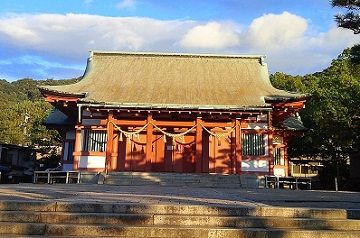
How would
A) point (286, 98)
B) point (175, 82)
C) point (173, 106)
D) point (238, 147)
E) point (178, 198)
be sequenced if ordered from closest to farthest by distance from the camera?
1. point (178, 198)
2. point (173, 106)
3. point (238, 147)
4. point (286, 98)
5. point (175, 82)

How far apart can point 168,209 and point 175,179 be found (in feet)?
39.2

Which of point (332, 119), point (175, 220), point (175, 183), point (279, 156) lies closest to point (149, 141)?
point (175, 183)

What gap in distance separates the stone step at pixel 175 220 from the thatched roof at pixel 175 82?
13.3m

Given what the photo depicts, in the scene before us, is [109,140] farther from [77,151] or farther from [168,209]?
[168,209]

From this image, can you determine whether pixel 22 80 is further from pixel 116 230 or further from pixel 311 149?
pixel 116 230

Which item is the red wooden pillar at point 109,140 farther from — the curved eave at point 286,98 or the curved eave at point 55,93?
the curved eave at point 286,98

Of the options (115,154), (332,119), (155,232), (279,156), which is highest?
(332,119)

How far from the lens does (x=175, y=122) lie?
2083cm

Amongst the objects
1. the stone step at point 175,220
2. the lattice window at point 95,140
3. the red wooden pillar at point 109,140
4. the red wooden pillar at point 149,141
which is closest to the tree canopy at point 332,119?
the red wooden pillar at point 149,141

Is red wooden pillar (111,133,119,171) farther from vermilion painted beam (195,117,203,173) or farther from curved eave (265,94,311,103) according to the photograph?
curved eave (265,94,311,103)

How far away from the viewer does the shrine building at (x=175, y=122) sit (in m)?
20.2

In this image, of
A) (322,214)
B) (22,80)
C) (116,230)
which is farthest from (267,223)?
(22,80)

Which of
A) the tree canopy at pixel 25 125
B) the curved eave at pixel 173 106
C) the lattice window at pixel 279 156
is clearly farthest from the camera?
the tree canopy at pixel 25 125

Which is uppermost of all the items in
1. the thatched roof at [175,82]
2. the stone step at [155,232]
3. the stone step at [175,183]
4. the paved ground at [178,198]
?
the thatched roof at [175,82]
